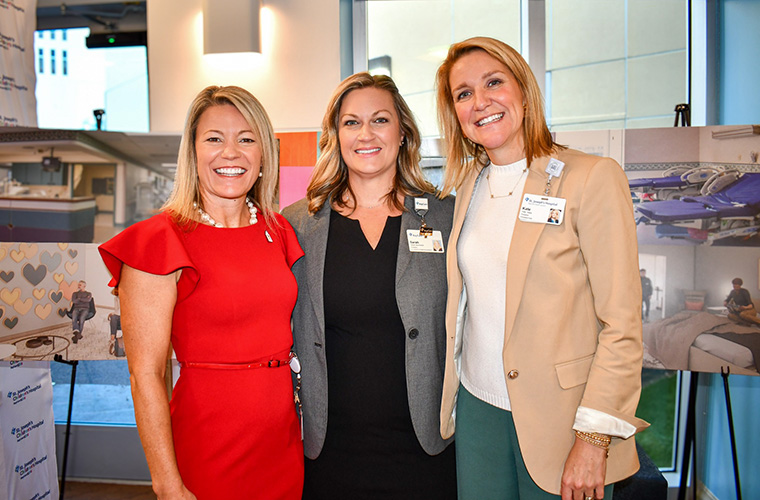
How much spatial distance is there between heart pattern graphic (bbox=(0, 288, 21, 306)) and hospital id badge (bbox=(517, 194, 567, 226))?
270cm

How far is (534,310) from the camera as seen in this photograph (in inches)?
57.1

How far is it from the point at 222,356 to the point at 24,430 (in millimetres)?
2265

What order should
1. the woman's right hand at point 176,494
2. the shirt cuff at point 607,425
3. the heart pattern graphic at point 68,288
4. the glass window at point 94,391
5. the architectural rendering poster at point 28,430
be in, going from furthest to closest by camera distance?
the glass window at point 94,391, the architectural rendering poster at point 28,430, the heart pattern graphic at point 68,288, the woman's right hand at point 176,494, the shirt cuff at point 607,425

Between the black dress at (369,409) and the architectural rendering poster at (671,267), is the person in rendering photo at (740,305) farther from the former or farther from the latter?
the black dress at (369,409)

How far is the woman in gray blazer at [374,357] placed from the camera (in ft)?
5.72

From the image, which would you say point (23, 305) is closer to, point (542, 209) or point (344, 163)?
point (344, 163)

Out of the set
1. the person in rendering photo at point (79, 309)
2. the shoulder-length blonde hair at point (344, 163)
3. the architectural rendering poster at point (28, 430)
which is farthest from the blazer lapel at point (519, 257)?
the architectural rendering poster at point (28, 430)

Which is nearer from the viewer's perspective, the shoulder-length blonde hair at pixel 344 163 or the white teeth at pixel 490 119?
the white teeth at pixel 490 119

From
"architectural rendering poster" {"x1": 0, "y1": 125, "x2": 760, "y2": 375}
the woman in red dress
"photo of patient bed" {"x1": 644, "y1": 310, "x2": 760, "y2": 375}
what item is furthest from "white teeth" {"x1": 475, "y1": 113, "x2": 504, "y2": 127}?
"photo of patient bed" {"x1": 644, "y1": 310, "x2": 760, "y2": 375}

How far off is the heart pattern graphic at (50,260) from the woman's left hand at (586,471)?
2768mm

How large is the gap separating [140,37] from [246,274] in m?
3.29

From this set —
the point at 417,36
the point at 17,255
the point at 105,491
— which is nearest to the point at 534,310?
the point at 17,255

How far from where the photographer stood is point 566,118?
3.55 m

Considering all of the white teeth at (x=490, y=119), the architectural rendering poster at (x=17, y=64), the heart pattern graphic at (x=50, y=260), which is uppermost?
the architectural rendering poster at (x=17, y=64)
